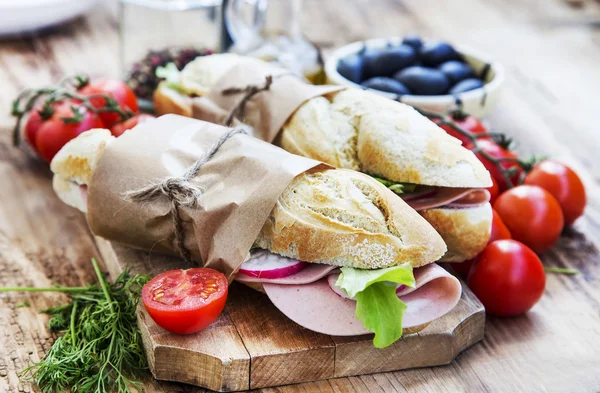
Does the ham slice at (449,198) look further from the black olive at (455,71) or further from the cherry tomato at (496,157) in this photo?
the black olive at (455,71)

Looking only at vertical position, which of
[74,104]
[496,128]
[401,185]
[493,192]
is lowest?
[496,128]

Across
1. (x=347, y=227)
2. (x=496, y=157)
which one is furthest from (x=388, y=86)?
(x=347, y=227)

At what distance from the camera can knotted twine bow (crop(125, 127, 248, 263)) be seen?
1999 millimetres

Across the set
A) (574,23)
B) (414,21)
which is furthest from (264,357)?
(574,23)

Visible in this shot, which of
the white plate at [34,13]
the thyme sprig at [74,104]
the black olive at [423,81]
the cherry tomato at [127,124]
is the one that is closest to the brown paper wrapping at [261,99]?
the cherry tomato at [127,124]

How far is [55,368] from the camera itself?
1871 mm

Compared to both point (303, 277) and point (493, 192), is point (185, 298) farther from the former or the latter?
point (493, 192)

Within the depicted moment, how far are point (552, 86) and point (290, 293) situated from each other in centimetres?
236

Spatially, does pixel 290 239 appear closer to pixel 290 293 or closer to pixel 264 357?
pixel 290 293

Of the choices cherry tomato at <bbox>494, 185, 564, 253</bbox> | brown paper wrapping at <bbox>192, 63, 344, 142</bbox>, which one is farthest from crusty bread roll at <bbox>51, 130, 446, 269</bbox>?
cherry tomato at <bbox>494, 185, 564, 253</bbox>

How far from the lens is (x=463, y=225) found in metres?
2.18

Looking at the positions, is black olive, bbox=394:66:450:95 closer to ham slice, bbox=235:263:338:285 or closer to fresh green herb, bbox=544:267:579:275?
fresh green herb, bbox=544:267:579:275

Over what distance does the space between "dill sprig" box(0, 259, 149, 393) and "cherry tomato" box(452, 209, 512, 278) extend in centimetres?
95

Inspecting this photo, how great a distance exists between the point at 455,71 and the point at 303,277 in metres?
1.46
